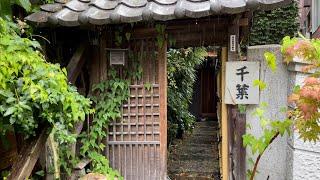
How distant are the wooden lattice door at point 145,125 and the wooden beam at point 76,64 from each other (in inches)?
35.0

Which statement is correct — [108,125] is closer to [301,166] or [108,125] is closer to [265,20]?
[301,166]

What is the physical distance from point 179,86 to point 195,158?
374 centimetres

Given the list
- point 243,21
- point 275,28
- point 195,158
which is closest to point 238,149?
point 243,21

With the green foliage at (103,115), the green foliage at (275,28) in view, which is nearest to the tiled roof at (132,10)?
the green foliage at (103,115)

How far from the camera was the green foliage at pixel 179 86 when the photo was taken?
11883 millimetres

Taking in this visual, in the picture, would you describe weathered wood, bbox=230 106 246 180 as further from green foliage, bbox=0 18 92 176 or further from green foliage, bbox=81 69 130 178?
green foliage, bbox=0 18 92 176

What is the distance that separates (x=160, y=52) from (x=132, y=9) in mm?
1014

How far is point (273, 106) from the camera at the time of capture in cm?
602

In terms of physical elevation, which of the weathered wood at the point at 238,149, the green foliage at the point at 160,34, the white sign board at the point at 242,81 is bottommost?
the weathered wood at the point at 238,149

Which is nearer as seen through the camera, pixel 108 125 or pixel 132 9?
pixel 132 9

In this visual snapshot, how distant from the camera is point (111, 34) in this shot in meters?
6.16

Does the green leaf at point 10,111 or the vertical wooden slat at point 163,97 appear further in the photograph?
the vertical wooden slat at point 163,97

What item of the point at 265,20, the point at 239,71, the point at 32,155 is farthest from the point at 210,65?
the point at 32,155

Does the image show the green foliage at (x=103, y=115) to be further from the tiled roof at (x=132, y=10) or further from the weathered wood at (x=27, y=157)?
the weathered wood at (x=27, y=157)
